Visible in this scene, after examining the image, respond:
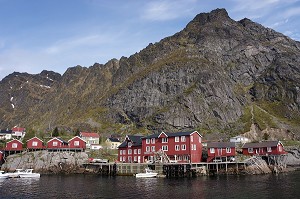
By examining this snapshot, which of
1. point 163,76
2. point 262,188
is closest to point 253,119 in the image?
point 163,76

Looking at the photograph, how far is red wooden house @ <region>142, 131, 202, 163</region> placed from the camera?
3425 inches

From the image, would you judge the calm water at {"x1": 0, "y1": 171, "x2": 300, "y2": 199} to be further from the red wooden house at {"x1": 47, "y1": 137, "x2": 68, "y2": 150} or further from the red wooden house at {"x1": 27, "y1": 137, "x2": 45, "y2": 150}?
the red wooden house at {"x1": 27, "y1": 137, "x2": 45, "y2": 150}

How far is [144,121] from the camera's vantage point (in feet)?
544

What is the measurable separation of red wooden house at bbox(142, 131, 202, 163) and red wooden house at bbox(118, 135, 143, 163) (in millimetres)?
2616

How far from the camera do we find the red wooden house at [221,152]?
88.6 meters

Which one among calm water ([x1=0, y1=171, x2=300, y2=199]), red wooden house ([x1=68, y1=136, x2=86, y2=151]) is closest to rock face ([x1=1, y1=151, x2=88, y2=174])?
red wooden house ([x1=68, y1=136, x2=86, y2=151])

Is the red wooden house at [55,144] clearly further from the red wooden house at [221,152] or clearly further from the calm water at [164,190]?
the red wooden house at [221,152]

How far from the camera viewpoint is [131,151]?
98500mm

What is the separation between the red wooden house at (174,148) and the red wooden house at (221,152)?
3.03 meters

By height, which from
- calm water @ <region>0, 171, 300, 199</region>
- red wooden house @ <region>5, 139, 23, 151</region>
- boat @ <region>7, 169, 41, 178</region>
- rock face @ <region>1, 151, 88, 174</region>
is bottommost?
calm water @ <region>0, 171, 300, 199</region>

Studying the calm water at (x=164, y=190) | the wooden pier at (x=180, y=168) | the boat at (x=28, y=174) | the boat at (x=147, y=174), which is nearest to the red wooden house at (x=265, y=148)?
the wooden pier at (x=180, y=168)

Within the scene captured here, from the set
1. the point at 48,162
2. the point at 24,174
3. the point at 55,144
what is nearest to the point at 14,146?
the point at 55,144

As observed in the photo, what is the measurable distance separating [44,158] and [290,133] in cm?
11263

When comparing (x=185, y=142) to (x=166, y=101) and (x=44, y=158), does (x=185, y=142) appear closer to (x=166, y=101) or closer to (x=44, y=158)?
(x=44, y=158)
